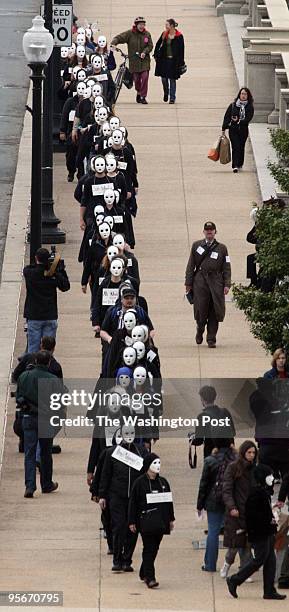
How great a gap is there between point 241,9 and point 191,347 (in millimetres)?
22556

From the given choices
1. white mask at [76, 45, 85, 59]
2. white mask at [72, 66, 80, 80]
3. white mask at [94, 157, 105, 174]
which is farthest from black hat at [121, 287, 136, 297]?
white mask at [76, 45, 85, 59]

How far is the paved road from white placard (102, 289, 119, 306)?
638 cm

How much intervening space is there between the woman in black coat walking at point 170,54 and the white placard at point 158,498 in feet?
65.5

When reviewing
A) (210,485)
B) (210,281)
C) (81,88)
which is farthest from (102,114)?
(210,485)

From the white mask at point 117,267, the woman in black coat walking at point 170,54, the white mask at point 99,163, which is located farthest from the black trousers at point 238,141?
the white mask at point 117,267

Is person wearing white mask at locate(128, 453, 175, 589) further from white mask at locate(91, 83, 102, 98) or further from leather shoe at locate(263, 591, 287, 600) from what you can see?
white mask at locate(91, 83, 102, 98)

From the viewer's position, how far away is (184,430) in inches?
837

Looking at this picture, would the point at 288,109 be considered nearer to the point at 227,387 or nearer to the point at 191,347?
the point at 191,347

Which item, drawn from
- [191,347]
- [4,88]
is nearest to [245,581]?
[191,347]

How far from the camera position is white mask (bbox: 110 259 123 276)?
22219 millimetres

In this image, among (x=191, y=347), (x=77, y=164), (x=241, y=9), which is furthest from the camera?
(x=241, y=9)

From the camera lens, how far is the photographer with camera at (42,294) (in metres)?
22.1

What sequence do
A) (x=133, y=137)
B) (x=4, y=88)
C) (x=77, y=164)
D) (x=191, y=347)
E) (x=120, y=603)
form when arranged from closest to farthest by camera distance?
(x=120, y=603) < (x=191, y=347) < (x=77, y=164) < (x=133, y=137) < (x=4, y=88)

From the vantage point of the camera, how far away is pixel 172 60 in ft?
121
